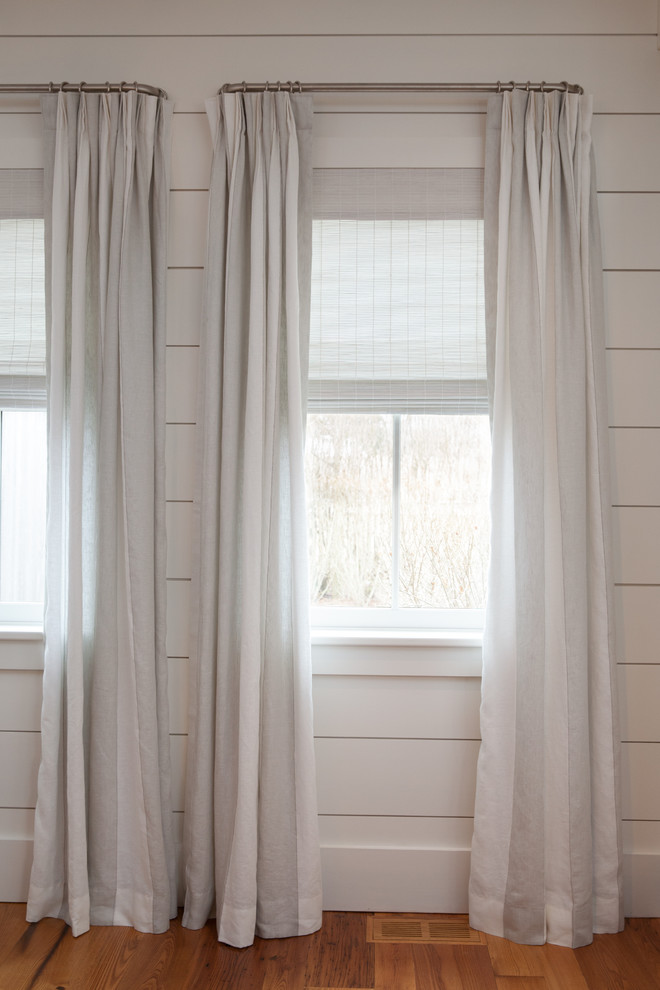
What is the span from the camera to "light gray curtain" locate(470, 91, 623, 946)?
2.02 metres

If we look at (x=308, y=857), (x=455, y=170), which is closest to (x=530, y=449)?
(x=455, y=170)

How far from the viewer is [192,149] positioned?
217cm

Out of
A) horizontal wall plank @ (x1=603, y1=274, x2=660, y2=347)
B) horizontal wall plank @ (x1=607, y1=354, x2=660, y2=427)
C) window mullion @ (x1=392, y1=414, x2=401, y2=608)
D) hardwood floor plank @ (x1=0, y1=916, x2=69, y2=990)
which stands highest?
horizontal wall plank @ (x1=603, y1=274, x2=660, y2=347)

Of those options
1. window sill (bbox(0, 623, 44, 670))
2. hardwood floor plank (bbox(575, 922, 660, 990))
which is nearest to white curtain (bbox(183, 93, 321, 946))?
window sill (bbox(0, 623, 44, 670))

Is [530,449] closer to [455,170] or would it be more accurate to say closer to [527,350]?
[527,350]

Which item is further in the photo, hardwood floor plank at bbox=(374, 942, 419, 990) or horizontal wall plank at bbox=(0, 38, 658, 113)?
horizontal wall plank at bbox=(0, 38, 658, 113)

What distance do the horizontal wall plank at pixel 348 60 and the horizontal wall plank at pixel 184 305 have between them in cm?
50

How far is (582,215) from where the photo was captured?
2.07 meters

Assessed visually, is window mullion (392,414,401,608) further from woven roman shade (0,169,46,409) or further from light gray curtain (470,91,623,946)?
woven roman shade (0,169,46,409)

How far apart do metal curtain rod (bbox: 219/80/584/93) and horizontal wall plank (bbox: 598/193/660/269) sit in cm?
33

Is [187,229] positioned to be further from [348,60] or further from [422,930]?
[422,930]

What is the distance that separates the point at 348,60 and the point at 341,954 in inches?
101

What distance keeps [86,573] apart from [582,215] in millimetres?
1778

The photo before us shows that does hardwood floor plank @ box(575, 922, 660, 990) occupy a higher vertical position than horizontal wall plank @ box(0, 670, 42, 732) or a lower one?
lower
